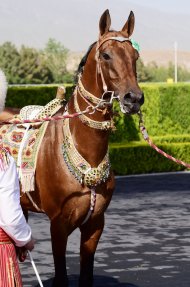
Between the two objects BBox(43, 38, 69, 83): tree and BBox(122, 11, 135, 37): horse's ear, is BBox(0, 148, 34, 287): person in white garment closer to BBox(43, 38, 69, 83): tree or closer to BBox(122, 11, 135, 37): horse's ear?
BBox(122, 11, 135, 37): horse's ear

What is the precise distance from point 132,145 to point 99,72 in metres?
15.5

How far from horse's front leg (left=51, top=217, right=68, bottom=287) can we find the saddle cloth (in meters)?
0.46

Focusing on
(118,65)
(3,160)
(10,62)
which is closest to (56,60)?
(10,62)

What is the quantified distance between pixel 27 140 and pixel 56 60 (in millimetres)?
94819

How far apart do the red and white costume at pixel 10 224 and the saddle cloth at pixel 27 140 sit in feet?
9.57

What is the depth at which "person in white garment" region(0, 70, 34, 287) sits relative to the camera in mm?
4422

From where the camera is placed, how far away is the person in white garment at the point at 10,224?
4.42 meters

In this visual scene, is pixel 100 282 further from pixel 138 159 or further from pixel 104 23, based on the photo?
pixel 138 159

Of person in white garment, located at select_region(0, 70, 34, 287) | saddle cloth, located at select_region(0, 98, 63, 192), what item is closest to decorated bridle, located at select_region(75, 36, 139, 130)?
saddle cloth, located at select_region(0, 98, 63, 192)

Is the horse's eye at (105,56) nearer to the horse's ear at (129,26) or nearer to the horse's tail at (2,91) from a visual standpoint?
the horse's ear at (129,26)

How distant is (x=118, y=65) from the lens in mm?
7102

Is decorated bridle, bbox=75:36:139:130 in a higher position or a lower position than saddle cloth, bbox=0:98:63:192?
higher

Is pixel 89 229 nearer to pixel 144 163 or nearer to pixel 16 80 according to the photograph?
pixel 144 163

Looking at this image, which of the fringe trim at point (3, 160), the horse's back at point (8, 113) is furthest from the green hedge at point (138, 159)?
the fringe trim at point (3, 160)
